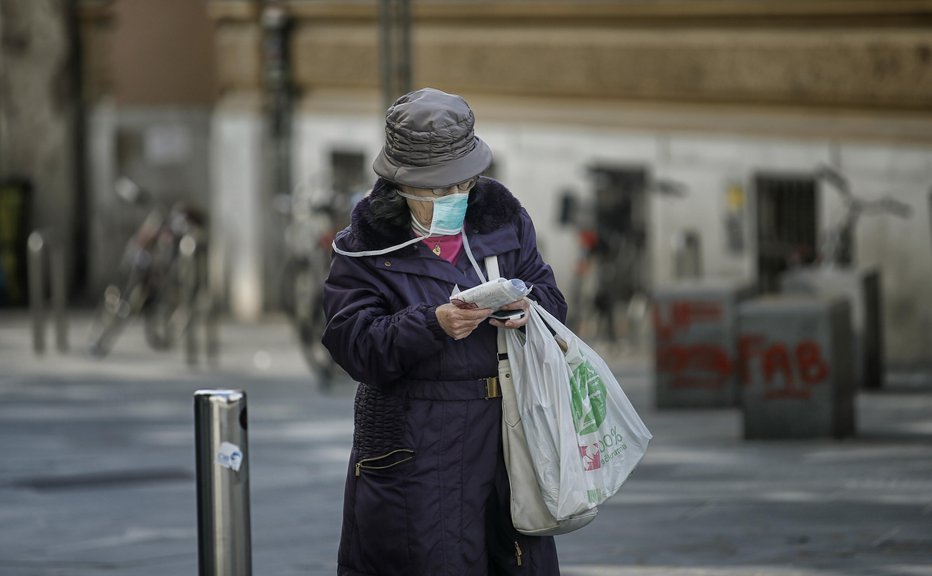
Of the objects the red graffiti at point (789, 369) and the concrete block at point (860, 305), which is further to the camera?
the concrete block at point (860, 305)

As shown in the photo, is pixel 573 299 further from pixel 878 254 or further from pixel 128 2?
pixel 128 2

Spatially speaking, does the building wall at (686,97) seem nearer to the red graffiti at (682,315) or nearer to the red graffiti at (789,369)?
the red graffiti at (682,315)

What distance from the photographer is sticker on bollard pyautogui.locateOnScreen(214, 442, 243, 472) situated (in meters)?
4.90

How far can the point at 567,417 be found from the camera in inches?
180

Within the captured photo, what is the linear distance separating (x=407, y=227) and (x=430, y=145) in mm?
233

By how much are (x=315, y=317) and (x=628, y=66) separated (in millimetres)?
3812

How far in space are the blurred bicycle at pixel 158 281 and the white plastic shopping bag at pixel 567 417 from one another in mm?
11211

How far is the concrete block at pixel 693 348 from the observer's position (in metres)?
11.6

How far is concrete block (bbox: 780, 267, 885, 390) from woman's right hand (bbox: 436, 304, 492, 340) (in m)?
7.80

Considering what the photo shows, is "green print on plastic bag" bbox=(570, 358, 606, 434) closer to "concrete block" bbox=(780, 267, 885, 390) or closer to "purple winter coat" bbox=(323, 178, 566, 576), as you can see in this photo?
"purple winter coat" bbox=(323, 178, 566, 576)

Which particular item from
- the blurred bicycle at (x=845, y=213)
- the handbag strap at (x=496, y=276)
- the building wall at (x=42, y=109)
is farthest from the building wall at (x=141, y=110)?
the handbag strap at (x=496, y=276)

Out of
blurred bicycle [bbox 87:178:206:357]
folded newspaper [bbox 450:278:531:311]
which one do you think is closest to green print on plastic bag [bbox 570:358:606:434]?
folded newspaper [bbox 450:278:531:311]

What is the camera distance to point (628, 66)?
1602cm

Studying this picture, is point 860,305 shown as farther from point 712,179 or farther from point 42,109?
point 42,109
